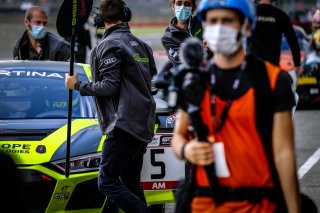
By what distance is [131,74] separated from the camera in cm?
754

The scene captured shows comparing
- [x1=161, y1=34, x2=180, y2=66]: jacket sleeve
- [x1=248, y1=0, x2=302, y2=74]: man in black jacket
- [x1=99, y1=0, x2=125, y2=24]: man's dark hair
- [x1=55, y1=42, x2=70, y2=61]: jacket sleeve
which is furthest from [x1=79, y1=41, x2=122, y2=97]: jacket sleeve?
[x1=55, y1=42, x2=70, y2=61]: jacket sleeve

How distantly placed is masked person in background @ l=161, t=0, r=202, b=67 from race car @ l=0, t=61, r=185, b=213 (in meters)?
0.57

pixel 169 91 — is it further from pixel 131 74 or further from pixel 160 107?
pixel 160 107

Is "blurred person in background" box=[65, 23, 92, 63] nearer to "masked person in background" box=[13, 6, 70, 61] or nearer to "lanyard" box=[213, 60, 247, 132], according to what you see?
"masked person in background" box=[13, 6, 70, 61]

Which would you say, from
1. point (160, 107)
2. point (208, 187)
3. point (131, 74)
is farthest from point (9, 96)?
point (208, 187)

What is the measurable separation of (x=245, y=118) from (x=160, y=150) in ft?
13.2

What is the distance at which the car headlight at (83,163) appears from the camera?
7.88m

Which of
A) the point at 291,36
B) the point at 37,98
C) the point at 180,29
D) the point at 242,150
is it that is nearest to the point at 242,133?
the point at 242,150

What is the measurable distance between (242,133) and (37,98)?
194 inches

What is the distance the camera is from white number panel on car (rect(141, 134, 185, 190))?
840 centimetres

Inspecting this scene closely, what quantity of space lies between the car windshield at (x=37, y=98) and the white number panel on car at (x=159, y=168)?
0.80 m

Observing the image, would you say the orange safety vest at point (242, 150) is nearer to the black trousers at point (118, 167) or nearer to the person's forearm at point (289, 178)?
the person's forearm at point (289, 178)

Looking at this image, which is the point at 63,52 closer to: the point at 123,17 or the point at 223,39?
the point at 123,17

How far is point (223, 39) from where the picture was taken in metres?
4.46
